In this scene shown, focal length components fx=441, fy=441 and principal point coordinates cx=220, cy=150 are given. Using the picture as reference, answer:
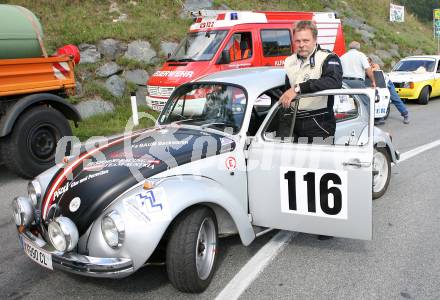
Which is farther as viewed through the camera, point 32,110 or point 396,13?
point 396,13

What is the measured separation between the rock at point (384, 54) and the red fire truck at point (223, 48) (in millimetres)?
12024

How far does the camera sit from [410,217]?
15.2 ft

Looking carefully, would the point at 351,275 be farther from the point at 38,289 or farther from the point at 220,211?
the point at 38,289

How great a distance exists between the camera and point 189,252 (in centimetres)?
307

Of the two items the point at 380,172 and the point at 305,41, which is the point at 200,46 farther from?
the point at 305,41

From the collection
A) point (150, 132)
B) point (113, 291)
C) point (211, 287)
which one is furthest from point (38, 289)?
point (150, 132)

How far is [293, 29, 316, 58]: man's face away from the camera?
13.0 ft

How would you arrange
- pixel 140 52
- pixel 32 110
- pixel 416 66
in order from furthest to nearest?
pixel 416 66 → pixel 140 52 → pixel 32 110

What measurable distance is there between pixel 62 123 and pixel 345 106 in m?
4.21

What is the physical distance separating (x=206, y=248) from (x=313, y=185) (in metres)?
1.00

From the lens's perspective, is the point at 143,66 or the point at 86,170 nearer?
the point at 86,170

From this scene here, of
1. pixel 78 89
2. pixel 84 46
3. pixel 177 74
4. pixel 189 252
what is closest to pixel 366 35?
pixel 84 46

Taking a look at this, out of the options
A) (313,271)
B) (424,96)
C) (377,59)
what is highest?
(313,271)

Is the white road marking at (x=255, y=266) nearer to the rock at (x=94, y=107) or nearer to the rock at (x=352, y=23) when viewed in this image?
the rock at (x=94, y=107)
